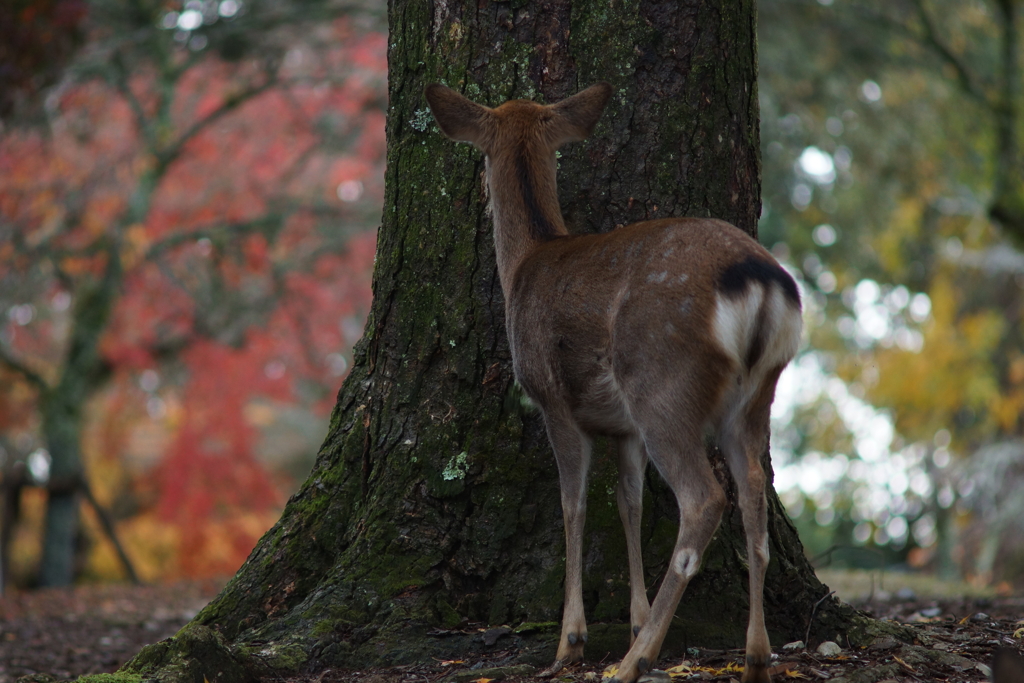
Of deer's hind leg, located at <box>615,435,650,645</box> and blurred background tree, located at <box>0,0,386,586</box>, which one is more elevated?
blurred background tree, located at <box>0,0,386,586</box>

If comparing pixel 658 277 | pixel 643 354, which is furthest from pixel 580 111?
pixel 643 354

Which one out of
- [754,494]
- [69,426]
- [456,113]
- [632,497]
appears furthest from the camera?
[69,426]

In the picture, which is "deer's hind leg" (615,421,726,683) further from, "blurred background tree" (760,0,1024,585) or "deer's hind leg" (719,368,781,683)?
"blurred background tree" (760,0,1024,585)

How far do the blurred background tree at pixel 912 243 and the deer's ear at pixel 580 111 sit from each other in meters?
7.72

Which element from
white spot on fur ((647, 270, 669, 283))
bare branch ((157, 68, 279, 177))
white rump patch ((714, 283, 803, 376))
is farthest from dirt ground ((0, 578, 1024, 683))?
bare branch ((157, 68, 279, 177))

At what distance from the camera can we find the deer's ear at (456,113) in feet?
12.3

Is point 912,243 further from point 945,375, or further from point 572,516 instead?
point 572,516

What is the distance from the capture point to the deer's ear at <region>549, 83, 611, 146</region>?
3.77 meters

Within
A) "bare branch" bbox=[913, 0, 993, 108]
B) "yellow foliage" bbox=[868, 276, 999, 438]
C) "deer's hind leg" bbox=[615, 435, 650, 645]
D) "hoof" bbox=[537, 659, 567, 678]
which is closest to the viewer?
"hoof" bbox=[537, 659, 567, 678]

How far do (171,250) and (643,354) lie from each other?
10.8 metres

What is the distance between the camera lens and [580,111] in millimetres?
3781

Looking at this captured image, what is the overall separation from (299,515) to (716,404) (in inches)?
74.1

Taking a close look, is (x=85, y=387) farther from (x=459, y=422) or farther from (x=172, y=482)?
(x=459, y=422)

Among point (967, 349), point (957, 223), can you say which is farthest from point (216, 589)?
point (957, 223)
